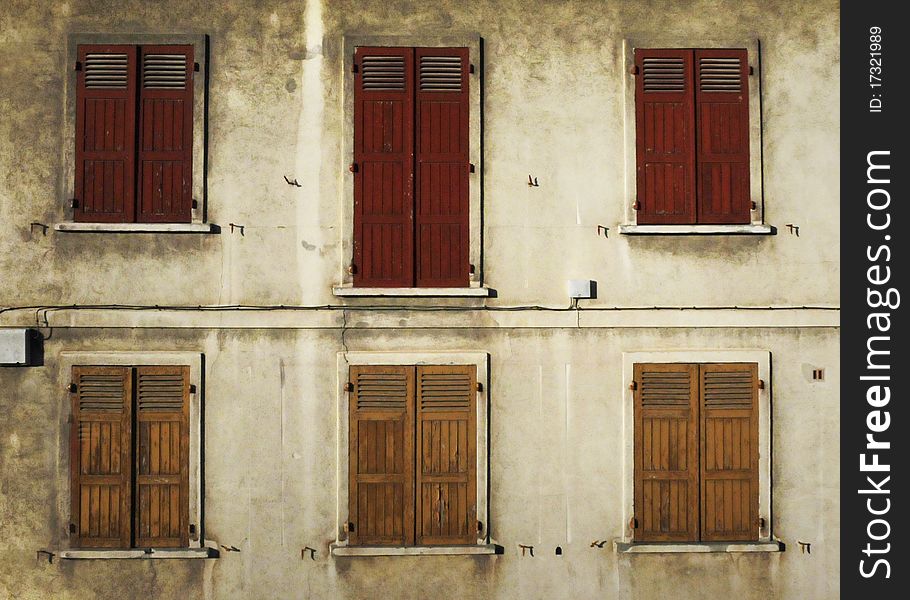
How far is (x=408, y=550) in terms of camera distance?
8.64 metres

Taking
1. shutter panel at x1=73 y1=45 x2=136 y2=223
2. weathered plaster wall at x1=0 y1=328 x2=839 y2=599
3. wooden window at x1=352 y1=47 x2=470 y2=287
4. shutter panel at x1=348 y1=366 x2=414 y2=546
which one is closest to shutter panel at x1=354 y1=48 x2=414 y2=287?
→ wooden window at x1=352 y1=47 x2=470 y2=287

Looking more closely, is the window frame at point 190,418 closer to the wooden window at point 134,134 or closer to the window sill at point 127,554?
the window sill at point 127,554

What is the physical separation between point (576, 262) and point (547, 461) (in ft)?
7.49

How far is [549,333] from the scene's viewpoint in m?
8.82

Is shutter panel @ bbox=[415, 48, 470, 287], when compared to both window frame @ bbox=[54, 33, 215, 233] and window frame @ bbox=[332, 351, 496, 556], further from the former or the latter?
window frame @ bbox=[54, 33, 215, 233]

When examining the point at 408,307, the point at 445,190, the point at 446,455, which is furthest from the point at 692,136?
the point at 446,455

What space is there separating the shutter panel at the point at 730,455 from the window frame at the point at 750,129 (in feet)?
5.20

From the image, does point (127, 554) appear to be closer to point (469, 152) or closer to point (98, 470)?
point (98, 470)

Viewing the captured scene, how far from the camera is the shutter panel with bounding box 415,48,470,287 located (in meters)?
8.83

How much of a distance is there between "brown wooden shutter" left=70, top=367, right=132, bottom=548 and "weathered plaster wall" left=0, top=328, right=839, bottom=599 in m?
0.16

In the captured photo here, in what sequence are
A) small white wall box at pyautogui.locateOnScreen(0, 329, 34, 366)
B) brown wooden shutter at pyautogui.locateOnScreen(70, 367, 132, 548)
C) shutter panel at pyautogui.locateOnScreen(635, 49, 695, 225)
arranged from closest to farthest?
small white wall box at pyautogui.locateOnScreen(0, 329, 34, 366) → brown wooden shutter at pyautogui.locateOnScreen(70, 367, 132, 548) → shutter panel at pyautogui.locateOnScreen(635, 49, 695, 225)

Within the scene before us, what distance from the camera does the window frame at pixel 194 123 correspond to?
344 inches
